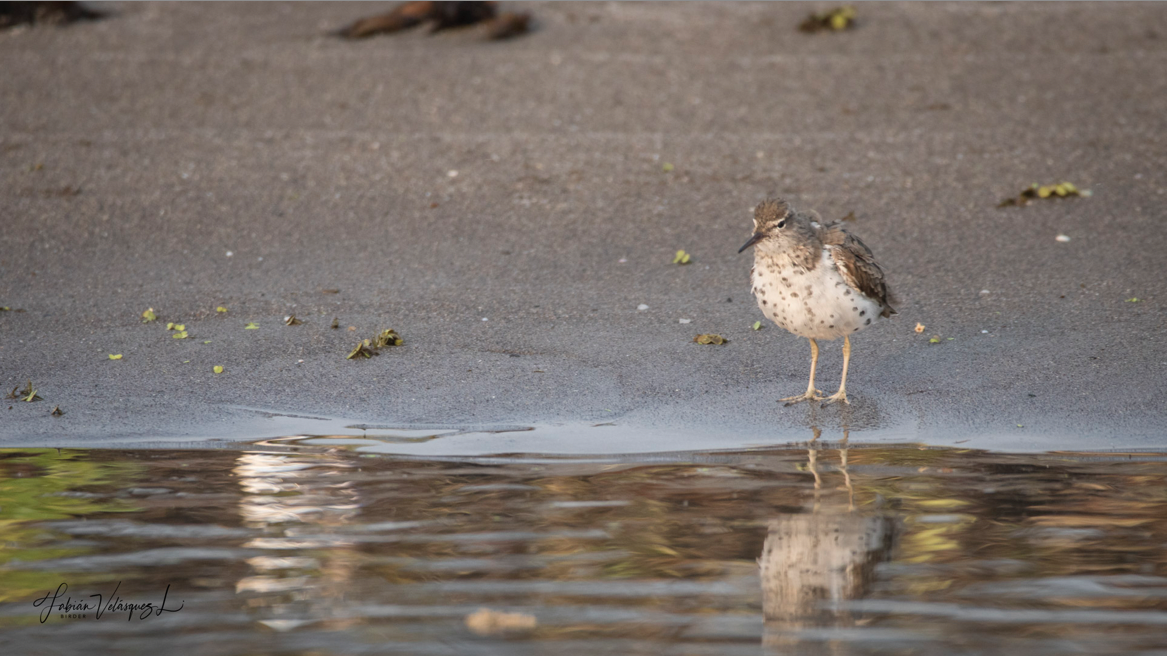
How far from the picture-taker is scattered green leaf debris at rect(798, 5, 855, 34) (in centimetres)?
1395

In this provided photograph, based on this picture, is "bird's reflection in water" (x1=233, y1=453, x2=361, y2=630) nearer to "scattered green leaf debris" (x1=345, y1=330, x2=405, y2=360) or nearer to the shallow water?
the shallow water

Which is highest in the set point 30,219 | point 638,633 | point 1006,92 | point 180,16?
point 180,16

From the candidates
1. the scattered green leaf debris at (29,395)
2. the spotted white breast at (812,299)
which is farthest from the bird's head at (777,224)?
the scattered green leaf debris at (29,395)

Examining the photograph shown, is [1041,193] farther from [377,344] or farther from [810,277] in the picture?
[377,344]

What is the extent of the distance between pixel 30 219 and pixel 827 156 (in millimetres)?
7124

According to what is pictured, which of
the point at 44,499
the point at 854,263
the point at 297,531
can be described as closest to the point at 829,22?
the point at 854,263

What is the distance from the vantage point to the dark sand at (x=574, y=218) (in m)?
6.74

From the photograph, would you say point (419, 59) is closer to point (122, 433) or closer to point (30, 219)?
point (30, 219)

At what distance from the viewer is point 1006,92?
40.5 feet

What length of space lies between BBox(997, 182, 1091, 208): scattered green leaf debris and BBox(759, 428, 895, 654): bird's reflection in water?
5472 millimetres

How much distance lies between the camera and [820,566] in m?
4.60

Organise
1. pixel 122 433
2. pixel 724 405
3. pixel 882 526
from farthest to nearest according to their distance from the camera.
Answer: pixel 724 405 → pixel 122 433 → pixel 882 526

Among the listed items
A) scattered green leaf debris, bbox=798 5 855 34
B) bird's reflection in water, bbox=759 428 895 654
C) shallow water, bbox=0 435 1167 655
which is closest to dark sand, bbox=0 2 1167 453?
scattered green leaf debris, bbox=798 5 855 34

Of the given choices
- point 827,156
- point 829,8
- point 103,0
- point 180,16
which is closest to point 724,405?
point 827,156
